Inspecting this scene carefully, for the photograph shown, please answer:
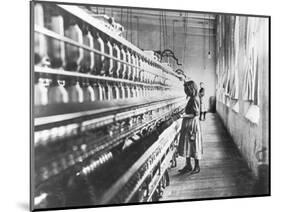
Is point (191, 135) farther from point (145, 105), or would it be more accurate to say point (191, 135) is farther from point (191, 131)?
point (145, 105)

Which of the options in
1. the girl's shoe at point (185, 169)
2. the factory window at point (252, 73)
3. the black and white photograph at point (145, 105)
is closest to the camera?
the black and white photograph at point (145, 105)

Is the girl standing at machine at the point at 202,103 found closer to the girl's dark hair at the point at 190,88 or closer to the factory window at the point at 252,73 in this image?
the girl's dark hair at the point at 190,88

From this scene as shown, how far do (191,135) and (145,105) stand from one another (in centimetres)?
39

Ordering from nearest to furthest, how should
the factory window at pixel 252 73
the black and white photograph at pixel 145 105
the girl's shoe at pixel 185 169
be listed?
the black and white photograph at pixel 145 105 → the girl's shoe at pixel 185 169 → the factory window at pixel 252 73

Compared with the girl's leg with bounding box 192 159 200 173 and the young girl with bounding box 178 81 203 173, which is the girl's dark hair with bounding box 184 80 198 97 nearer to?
the young girl with bounding box 178 81 203 173

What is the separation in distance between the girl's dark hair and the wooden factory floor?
185 millimetres

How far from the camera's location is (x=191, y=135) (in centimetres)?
263

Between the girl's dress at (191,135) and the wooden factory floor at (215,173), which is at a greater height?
the girl's dress at (191,135)

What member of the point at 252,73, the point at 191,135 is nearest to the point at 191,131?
the point at 191,135

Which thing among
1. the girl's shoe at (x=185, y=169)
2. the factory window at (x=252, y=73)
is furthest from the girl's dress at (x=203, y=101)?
the girl's shoe at (x=185, y=169)

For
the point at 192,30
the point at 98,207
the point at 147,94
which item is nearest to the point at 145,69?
the point at 147,94

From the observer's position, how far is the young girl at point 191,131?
2.61m

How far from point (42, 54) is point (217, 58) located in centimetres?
119

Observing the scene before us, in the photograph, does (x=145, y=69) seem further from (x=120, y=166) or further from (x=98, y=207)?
(x=98, y=207)
